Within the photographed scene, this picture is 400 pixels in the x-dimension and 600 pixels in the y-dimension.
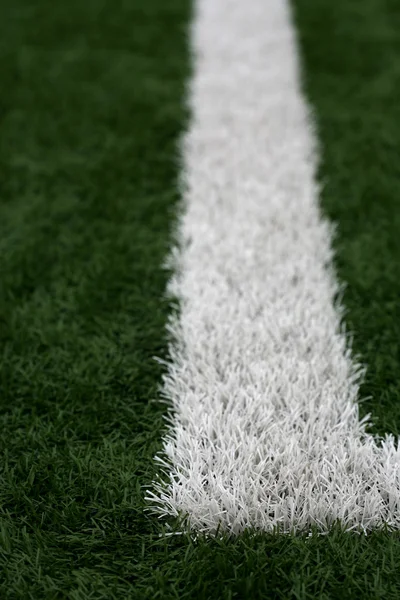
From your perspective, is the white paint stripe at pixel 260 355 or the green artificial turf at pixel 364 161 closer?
the white paint stripe at pixel 260 355

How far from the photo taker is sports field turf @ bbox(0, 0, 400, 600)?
1.11m

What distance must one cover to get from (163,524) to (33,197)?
1281 mm

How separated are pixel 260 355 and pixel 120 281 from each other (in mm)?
Result: 476

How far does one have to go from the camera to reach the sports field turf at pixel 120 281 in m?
1.11

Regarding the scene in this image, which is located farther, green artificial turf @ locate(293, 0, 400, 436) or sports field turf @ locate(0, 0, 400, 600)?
green artificial turf @ locate(293, 0, 400, 436)

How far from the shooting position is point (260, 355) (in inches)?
59.0

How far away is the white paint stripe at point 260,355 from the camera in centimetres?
119

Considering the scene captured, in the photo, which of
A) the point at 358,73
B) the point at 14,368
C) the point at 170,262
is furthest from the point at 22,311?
the point at 358,73

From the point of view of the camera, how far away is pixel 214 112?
2.58 metres

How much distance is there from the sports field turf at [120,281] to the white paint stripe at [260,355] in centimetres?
5

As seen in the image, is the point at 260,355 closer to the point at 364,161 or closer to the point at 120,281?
the point at 120,281

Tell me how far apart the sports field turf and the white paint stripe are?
5 centimetres

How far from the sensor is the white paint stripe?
119 centimetres

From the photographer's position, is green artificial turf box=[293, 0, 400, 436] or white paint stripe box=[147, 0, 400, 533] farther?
green artificial turf box=[293, 0, 400, 436]
